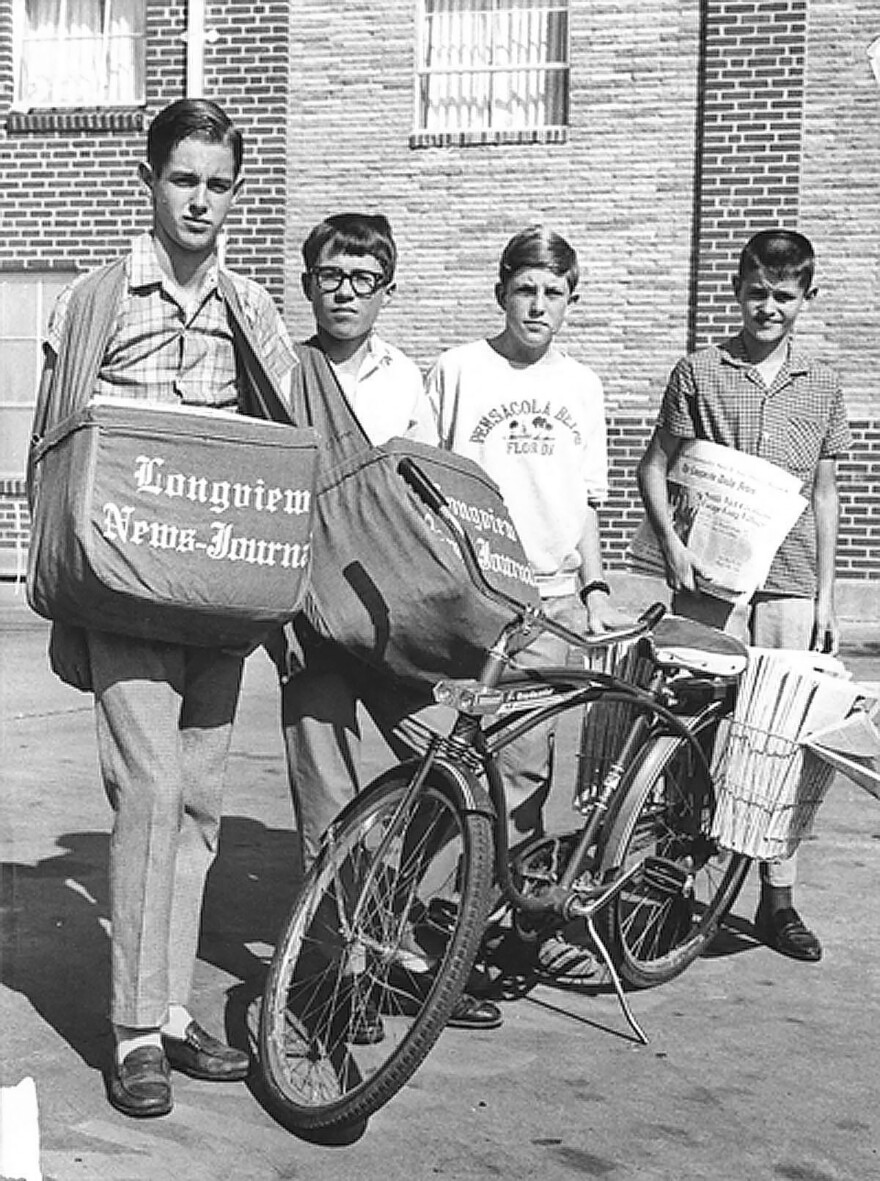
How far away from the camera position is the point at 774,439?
5.19 meters

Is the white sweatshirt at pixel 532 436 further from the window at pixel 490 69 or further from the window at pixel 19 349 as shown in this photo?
the window at pixel 19 349

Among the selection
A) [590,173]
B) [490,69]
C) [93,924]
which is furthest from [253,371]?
[490,69]

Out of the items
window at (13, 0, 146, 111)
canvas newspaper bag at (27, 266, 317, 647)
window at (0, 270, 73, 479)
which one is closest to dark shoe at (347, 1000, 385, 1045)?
canvas newspaper bag at (27, 266, 317, 647)

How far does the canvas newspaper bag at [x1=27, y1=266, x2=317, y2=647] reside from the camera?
3.59 meters

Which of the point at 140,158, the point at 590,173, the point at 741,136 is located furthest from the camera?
the point at 140,158

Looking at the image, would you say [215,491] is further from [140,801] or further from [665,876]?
[665,876]

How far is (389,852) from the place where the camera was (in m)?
3.89

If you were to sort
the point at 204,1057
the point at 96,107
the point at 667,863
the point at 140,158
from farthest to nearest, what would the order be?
1. the point at 96,107
2. the point at 140,158
3. the point at 667,863
4. the point at 204,1057

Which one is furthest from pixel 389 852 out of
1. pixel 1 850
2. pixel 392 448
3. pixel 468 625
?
pixel 1 850

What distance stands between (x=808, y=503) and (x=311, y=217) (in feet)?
40.2

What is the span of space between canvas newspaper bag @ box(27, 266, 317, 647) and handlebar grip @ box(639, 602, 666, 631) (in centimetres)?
85

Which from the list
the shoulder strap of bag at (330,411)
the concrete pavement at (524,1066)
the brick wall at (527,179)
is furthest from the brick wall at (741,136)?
the shoulder strap of bag at (330,411)

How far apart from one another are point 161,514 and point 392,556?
0.67 metres

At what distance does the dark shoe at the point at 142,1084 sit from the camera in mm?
3752
